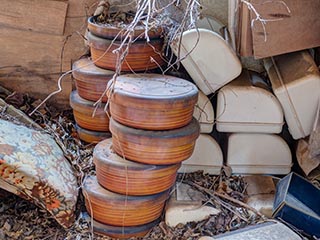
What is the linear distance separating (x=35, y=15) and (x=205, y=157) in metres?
1.07

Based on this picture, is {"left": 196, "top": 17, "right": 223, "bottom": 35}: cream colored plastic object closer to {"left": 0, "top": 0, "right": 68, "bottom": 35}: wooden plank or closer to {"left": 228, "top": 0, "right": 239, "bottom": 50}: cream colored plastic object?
{"left": 228, "top": 0, "right": 239, "bottom": 50}: cream colored plastic object

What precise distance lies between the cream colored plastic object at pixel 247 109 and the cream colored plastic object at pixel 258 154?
4cm

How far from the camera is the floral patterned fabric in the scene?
164cm

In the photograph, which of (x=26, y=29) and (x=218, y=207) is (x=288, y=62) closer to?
(x=218, y=207)

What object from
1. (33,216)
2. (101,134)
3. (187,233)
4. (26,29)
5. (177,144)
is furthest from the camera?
(26,29)

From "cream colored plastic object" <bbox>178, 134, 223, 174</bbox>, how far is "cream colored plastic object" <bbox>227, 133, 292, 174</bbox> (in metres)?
0.05

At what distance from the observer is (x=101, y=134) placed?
2061 millimetres

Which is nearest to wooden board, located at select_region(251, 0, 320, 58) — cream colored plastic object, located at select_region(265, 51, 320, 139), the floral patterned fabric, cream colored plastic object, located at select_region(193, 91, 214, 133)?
→ cream colored plastic object, located at select_region(265, 51, 320, 139)

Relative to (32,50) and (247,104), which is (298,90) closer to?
(247,104)

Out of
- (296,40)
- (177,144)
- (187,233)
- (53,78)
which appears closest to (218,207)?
(187,233)

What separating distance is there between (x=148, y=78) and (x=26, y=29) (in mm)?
866

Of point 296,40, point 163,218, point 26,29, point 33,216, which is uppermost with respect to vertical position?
point 296,40

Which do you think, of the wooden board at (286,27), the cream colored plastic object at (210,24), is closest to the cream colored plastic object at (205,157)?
the wooden board at (286,27)

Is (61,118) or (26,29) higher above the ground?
(26,29)
